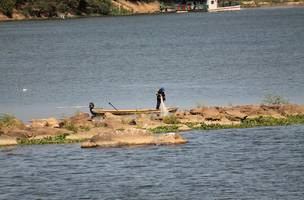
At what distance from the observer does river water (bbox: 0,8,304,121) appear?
79750 mm

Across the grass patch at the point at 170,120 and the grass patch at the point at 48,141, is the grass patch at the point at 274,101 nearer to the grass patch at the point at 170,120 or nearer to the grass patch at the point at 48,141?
the grass patch at the point at 170,120

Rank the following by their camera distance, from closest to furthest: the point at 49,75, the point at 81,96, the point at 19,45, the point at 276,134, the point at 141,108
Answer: the point at 276,134 < the point at 141,108 < the point at 81,96 < the point at 49,75 < the point at 19,45

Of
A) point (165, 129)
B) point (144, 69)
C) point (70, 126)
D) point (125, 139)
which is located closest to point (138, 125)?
point (165, 129)

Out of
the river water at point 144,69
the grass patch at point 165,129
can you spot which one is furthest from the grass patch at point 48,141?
the river water at point 144,69

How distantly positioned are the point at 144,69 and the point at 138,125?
4948 cm

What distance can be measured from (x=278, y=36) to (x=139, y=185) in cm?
12542

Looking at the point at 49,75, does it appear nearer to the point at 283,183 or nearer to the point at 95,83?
the point at 95,83

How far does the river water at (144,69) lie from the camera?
79750mm

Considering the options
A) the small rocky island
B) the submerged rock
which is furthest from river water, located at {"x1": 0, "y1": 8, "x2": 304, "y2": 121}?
the submerged rock

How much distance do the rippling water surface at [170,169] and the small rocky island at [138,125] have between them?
884 millimetres

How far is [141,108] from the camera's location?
72188mm

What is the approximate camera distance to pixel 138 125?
60.2m

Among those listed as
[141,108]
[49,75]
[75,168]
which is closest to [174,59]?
[49,75]

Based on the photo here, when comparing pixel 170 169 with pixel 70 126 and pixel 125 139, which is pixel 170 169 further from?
pixel 70 126
